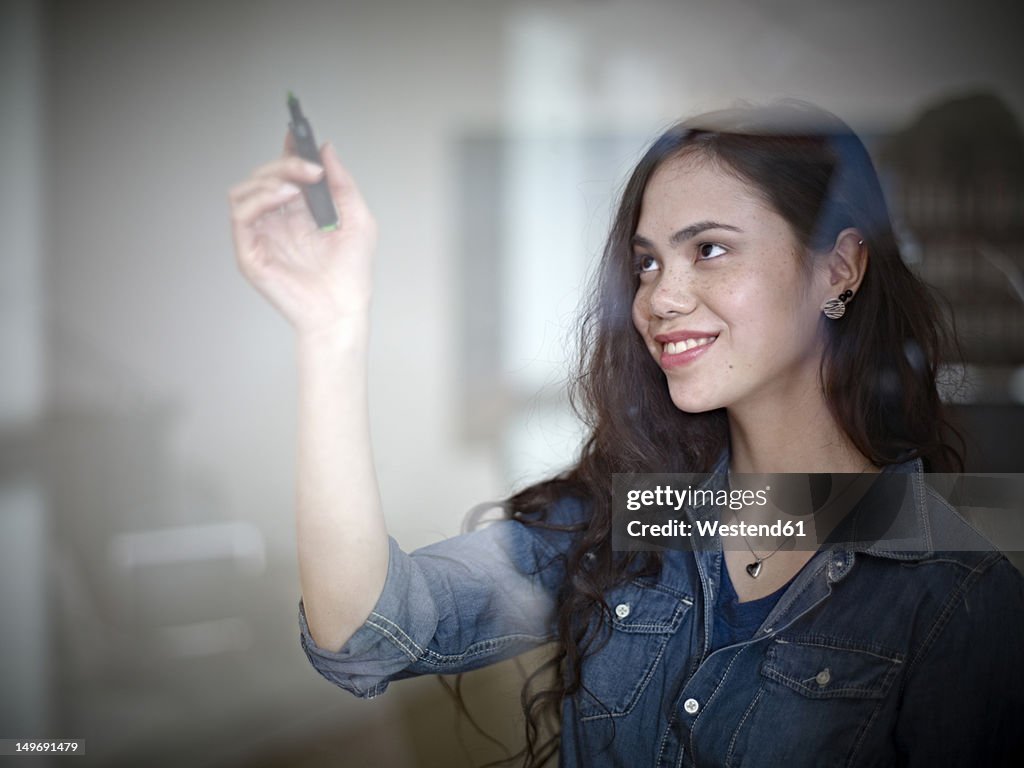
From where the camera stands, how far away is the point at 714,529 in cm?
101

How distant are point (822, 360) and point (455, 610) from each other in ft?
1.72

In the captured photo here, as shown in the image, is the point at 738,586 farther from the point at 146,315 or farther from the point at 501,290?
the point at 146,315

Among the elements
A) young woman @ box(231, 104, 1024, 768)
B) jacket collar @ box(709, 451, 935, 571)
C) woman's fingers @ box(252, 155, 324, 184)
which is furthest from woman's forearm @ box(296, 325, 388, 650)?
jacket collar @ box(709, 451, 935, 571)

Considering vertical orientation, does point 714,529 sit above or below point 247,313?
below

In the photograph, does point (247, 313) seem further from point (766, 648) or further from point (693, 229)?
point (766, 648)

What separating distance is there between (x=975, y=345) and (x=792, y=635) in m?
0.39

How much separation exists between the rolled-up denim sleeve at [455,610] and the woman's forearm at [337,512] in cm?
2

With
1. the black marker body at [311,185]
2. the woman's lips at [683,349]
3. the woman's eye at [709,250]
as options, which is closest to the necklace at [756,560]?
the woman's lips at [683,349]

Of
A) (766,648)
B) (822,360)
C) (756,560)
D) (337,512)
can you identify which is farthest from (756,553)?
(337,512)

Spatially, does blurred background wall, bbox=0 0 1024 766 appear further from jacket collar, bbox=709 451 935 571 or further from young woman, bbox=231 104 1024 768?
jacket collar, bbox=709 451 935 571

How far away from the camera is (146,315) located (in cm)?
112

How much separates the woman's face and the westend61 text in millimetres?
141

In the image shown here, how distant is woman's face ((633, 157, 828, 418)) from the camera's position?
922 millimetres

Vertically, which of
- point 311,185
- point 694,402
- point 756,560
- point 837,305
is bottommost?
point 756,560
